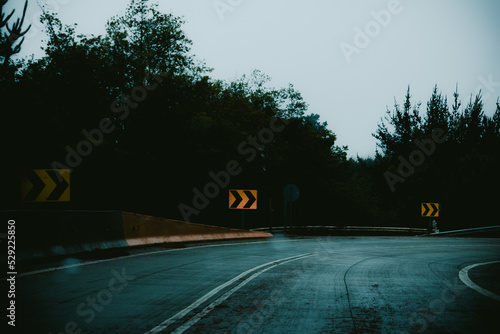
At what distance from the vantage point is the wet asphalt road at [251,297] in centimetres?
605

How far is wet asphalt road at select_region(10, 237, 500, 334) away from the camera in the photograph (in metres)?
6.05

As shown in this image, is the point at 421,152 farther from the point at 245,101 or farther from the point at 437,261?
the point at 437,261

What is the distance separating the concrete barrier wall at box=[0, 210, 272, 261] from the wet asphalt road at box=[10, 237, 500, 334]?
0.78 meters

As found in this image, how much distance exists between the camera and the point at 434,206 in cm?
3023

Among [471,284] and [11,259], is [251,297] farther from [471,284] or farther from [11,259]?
[11,259]

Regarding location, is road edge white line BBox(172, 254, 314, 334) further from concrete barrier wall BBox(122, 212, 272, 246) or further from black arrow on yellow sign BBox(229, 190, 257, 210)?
black arrow on yellow sign BBox(229, 190, 257, 210)

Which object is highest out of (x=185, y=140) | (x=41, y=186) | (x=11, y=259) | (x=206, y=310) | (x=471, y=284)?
(x=185, y=140)

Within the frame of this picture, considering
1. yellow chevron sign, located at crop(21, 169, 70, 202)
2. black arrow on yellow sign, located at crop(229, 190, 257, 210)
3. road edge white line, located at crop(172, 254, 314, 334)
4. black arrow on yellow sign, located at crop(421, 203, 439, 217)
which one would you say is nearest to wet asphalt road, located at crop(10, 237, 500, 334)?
road edge white line, located at crop(172, 254, 314, 334)

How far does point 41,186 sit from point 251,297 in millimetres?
6509

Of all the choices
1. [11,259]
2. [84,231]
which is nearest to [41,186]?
[84,231]

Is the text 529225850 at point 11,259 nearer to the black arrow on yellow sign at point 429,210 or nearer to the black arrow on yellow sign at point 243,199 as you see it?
the black arrow on yellow sign at point 243,199

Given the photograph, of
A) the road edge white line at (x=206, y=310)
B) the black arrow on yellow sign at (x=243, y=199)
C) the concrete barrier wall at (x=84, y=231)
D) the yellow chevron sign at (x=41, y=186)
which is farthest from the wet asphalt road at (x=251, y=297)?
the black arrow on yellow sign at (x=243, y=199)

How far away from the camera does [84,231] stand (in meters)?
13.1

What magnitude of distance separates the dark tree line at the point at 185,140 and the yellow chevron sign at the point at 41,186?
1588 cm
